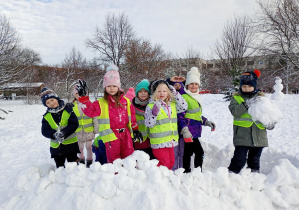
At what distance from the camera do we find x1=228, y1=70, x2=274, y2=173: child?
2764 millimetres

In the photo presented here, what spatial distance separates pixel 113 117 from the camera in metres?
2.80

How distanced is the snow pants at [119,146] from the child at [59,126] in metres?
0.65

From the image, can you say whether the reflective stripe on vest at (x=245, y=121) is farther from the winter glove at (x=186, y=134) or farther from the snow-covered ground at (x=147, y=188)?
the winter glove at (x=186, y=134)

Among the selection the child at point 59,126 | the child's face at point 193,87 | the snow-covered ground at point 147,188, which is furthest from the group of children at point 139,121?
the snow-covered ground at point 147,188

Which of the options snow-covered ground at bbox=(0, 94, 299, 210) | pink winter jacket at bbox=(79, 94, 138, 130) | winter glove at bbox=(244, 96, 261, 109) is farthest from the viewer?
pink winter jacket at bbox=(79, 94, 138, 130)

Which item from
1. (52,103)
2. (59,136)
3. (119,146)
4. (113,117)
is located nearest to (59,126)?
(59,136)

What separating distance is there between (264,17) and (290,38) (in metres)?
1.96

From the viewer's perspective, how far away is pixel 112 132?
9.07 feet

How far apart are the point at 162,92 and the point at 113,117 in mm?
774

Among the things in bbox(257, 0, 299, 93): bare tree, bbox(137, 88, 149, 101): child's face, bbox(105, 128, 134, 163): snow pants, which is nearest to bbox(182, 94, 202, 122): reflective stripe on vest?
bbox(137, 88, 149, 101): child's face

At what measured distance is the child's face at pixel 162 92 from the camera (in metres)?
2.87

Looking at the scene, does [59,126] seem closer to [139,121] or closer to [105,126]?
[105,126]

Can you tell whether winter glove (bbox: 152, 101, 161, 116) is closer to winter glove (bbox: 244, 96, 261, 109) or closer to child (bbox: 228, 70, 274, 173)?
child (bbox: 228, 70, 274, 173)

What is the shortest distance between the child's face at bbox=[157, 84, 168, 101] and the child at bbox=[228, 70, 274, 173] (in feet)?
3.18
